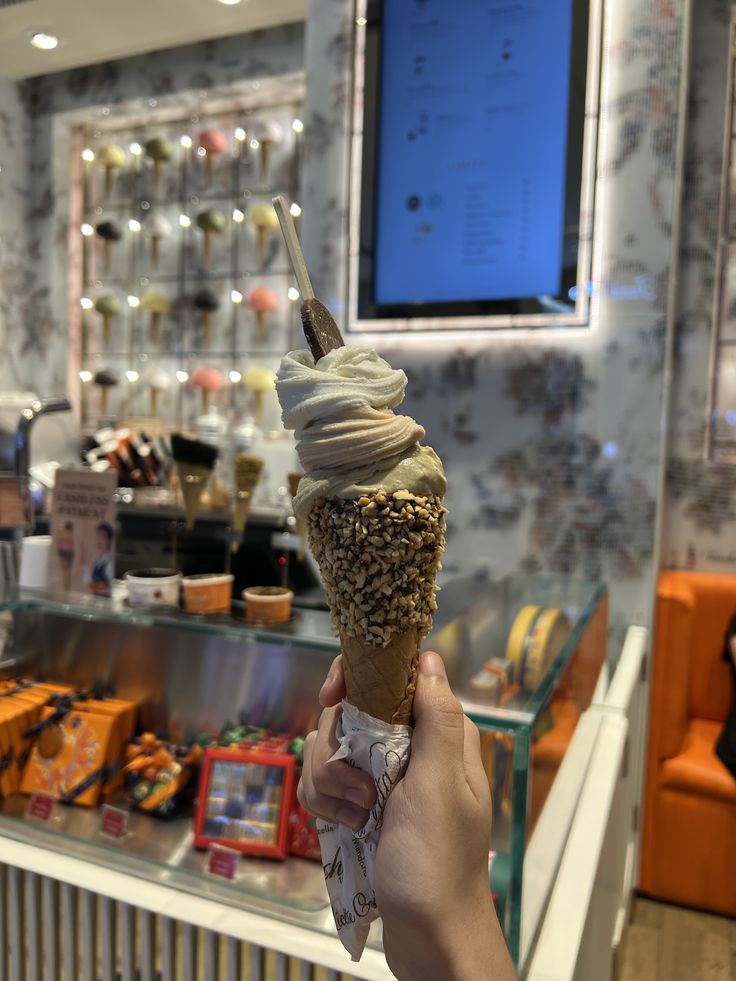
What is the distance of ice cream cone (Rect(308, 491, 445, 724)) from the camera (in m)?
0.72

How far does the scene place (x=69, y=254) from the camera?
217 inches

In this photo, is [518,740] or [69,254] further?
[69,254]

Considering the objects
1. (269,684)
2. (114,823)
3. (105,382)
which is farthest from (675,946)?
(105,382)

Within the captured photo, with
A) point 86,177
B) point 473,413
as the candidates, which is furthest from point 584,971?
point 86,177

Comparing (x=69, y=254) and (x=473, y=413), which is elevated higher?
(x=69, y=254)

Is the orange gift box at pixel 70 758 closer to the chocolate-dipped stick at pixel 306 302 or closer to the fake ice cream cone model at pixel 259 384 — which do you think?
the chocolate-dipped stick at pixel 306 302

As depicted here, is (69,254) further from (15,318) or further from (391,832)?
(391,832)

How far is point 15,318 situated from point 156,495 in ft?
7.31

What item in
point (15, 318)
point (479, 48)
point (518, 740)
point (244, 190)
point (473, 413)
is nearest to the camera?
point (518, 740)

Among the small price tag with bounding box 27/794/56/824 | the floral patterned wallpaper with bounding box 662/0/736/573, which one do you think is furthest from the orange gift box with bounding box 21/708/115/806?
the floral patterned wallpaper with bounding box 662/0/736/573

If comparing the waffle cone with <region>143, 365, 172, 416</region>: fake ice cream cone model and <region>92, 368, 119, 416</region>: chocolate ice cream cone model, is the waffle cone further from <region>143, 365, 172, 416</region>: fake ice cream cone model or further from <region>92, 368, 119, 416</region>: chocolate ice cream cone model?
<region>92, 368, 119, 416</region>: chocolate ice cream cone model

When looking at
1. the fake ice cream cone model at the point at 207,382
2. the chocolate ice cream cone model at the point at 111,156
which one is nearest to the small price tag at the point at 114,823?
the fake ice cream cone model at the point at 207,382

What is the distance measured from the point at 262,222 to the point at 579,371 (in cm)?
276

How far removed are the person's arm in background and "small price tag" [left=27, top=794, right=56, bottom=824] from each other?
0.93m
